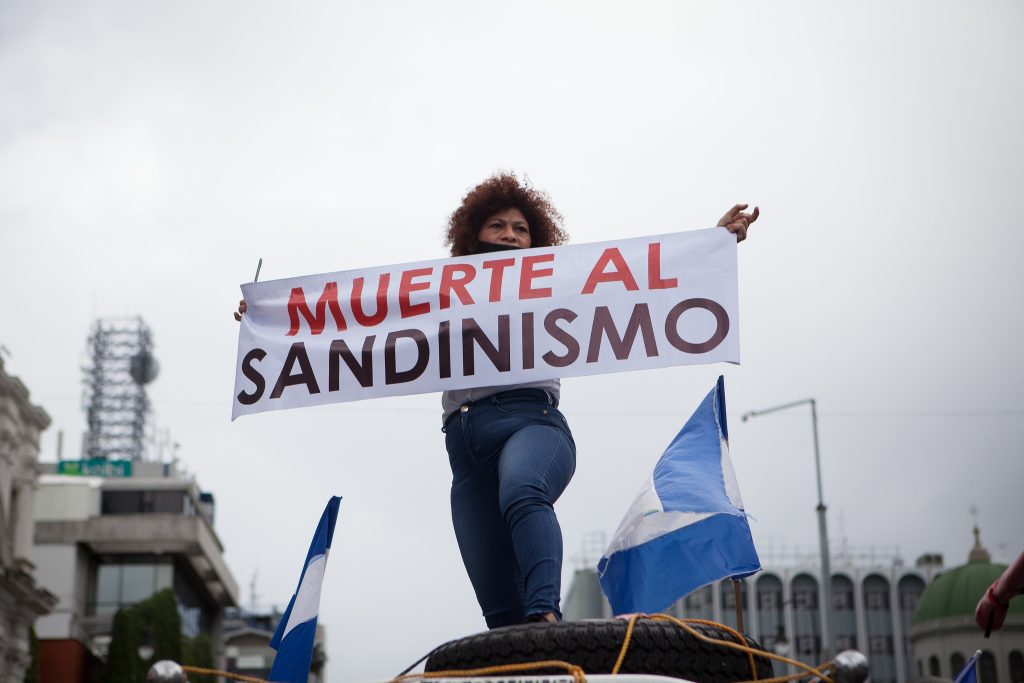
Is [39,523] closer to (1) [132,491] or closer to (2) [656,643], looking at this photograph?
(1) [132,491]

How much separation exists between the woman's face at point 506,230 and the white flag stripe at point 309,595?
1.47 m

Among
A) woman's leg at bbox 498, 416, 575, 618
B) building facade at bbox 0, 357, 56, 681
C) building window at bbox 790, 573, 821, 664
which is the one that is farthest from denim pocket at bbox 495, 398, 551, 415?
building window at bbox 790, 573, 821, 664

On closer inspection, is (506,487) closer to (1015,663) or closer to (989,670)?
(1015,663)

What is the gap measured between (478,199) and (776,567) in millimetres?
110228

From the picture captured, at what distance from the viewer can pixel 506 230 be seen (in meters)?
5.51

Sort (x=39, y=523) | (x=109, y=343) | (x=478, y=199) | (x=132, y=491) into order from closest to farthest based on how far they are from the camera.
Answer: (x=478, y=199) → (x=39, y=523) → (x=132, y=491) → (x=109, y=343)

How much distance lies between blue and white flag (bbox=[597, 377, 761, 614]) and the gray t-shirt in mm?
502

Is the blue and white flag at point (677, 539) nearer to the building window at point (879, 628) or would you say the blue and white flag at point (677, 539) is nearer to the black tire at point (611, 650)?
the black tire at point (611, 650)

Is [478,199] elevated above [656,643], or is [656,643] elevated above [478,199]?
[478,199]

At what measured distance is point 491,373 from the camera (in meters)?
4.92

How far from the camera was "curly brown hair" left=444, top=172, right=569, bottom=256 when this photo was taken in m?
5.63

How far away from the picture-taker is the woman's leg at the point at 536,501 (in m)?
4.15

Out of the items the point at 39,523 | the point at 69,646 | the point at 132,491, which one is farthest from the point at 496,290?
the point at 132,491

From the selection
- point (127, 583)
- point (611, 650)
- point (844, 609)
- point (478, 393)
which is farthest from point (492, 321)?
point (844, 609)
